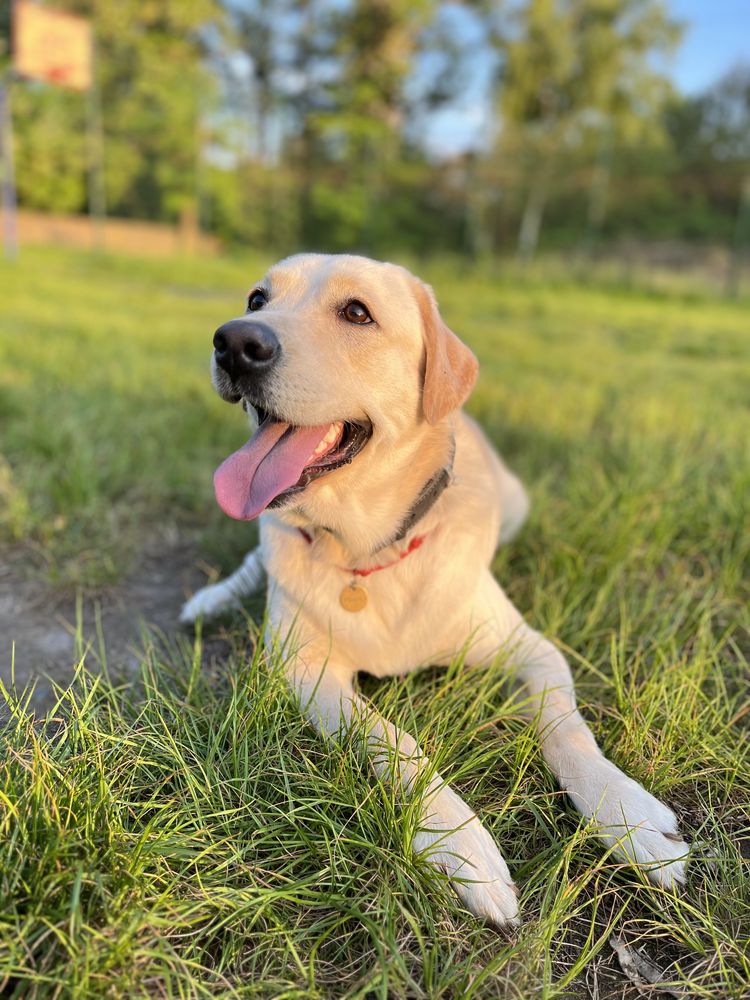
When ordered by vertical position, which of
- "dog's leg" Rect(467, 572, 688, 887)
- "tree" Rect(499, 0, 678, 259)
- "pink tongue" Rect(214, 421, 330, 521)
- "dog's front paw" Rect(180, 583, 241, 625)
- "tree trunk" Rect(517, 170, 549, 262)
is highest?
"tree" Rect(499, 0, 678, 259)

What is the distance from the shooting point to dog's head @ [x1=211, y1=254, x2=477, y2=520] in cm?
184

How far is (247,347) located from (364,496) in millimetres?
559

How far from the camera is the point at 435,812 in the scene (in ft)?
4.96

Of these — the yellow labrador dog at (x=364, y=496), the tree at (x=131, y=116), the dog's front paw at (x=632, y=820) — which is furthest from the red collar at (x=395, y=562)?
the tree at (x=131, y=116)

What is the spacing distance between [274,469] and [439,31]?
117 ft

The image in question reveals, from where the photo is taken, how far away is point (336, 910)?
4.47ft

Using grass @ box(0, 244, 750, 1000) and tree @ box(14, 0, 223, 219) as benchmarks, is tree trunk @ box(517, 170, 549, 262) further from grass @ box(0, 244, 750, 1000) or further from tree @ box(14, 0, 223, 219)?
grass @ box(0, 244, 750, 1000)

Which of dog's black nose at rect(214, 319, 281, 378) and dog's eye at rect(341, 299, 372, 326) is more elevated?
dog's eye at rect(341, 299, 372, 326)

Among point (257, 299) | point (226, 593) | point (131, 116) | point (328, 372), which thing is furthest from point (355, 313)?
point (131, 116)

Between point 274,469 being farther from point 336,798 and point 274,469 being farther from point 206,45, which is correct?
point 206,45

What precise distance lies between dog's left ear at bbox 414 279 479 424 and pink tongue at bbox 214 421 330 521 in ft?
1.10

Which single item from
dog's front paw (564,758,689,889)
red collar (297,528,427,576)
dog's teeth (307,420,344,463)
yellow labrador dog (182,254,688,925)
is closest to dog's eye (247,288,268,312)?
yellow labrador dog (182,254,688,925)

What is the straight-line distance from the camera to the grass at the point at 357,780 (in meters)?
1.23

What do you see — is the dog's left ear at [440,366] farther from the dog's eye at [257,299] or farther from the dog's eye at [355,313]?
the dog's eye at [257,299]
